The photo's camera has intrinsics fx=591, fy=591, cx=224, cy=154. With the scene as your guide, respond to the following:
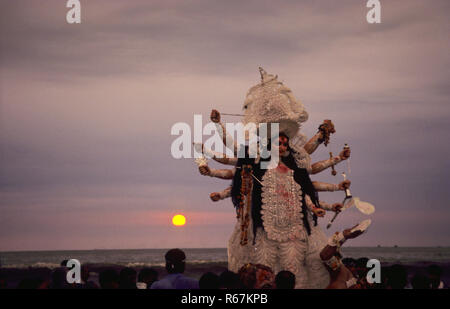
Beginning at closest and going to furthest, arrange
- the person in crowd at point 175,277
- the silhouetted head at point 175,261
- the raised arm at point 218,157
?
1. the person in crowd at point 175,277
2. the silhouetted head at point 175,261
3. the raised arm at point 218,157

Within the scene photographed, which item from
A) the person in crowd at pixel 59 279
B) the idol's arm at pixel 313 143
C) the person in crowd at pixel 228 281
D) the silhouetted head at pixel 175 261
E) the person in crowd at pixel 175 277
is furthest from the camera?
the idol's arm at pixel 313 143

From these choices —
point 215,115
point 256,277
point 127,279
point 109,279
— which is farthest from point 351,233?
point 109,279

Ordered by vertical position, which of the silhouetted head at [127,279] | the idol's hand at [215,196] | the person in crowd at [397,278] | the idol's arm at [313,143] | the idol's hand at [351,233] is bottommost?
the person in crowd at [397,278]

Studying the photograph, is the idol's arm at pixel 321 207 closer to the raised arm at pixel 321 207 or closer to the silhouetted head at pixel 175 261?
the raised arm at pixel 321 207

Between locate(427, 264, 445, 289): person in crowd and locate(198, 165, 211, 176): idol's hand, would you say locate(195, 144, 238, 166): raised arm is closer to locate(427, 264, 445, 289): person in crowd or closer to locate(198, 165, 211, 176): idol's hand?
locate(198, 165, 211, 176): idol's hand

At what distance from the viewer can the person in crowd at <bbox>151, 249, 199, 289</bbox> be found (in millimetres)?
6184

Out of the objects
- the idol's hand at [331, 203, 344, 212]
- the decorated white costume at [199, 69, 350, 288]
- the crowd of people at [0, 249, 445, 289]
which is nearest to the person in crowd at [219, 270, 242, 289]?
the crowd of people at [0, 249, 445, 289]

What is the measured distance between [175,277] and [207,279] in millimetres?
463

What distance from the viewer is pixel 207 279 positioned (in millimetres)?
5988

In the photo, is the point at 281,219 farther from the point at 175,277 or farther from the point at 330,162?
the point at 175,277

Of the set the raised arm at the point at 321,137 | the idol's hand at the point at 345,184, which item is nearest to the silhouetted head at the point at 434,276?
the idol's hand at the point at 345,184

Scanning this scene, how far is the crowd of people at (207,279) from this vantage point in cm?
608
